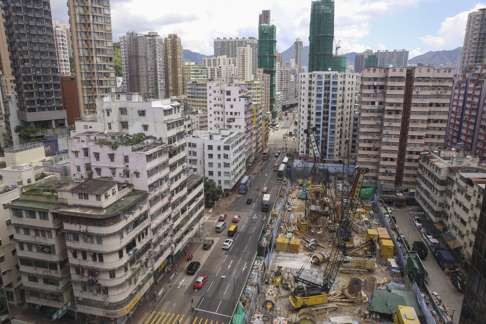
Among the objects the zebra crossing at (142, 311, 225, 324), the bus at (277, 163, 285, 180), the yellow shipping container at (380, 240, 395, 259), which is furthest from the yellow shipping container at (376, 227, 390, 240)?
the bus at (277, 163, 285, 180)

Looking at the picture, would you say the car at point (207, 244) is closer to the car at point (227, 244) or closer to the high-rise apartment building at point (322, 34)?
the car at point (227, 244)

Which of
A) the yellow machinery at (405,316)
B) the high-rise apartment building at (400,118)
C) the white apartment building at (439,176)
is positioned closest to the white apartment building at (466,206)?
the white apartment building at (439,176)

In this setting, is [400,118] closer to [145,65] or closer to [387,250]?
[387,250]

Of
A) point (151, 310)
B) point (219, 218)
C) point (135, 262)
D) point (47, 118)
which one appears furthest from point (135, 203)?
point (47, 118)

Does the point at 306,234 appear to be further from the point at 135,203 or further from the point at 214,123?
the point at 214,123

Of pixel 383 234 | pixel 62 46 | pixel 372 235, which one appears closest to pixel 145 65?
pixel 62 46

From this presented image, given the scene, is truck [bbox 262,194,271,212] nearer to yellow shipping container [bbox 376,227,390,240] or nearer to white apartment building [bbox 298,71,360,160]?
yellow shipping container [bbox 376,227,390,240]
